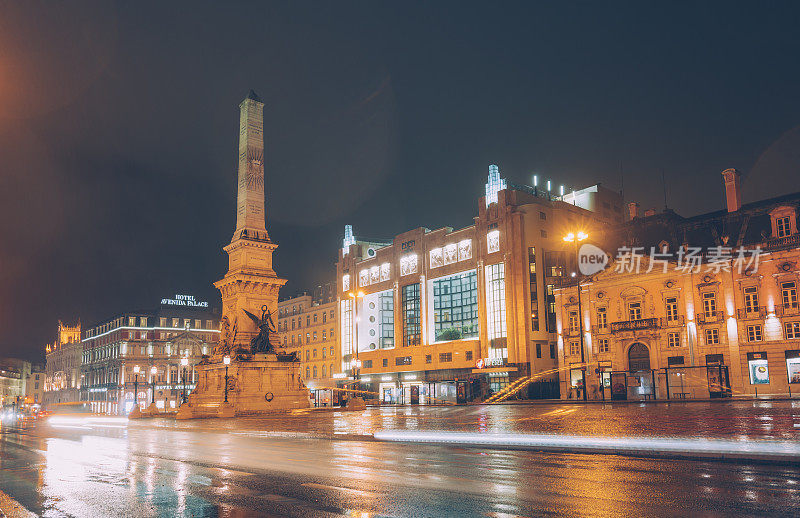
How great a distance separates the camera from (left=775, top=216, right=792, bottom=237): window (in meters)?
48.6

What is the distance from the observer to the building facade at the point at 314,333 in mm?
93625

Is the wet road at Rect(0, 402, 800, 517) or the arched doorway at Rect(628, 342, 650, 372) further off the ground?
the arched doorway at Rect(628, 342, 650, 372)

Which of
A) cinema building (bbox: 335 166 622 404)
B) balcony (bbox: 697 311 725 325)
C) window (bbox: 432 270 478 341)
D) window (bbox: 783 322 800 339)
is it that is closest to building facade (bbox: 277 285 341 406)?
cinema building (bbox: 335 166 622 404)

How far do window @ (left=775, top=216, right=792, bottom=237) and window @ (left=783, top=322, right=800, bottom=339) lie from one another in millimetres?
6740

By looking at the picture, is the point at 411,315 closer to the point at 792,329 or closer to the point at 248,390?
the point at 248,390

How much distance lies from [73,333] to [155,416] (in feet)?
401

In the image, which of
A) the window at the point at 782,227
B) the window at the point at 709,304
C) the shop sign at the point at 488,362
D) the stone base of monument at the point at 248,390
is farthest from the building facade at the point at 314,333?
the window at the point at 782,227

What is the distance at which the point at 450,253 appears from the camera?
79.3 metres

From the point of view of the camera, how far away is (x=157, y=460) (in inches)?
655

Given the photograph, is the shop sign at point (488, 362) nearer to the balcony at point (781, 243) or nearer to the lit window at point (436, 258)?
the lit window at point (436, 258)

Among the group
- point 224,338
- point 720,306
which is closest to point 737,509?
point 224,338

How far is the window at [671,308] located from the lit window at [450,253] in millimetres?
28934

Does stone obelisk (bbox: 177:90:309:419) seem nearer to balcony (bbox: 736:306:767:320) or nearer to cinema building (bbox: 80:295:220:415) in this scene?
balcony (bbox: 736:306:767:320)

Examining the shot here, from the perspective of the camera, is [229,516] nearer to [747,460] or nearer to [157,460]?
[157,460]
